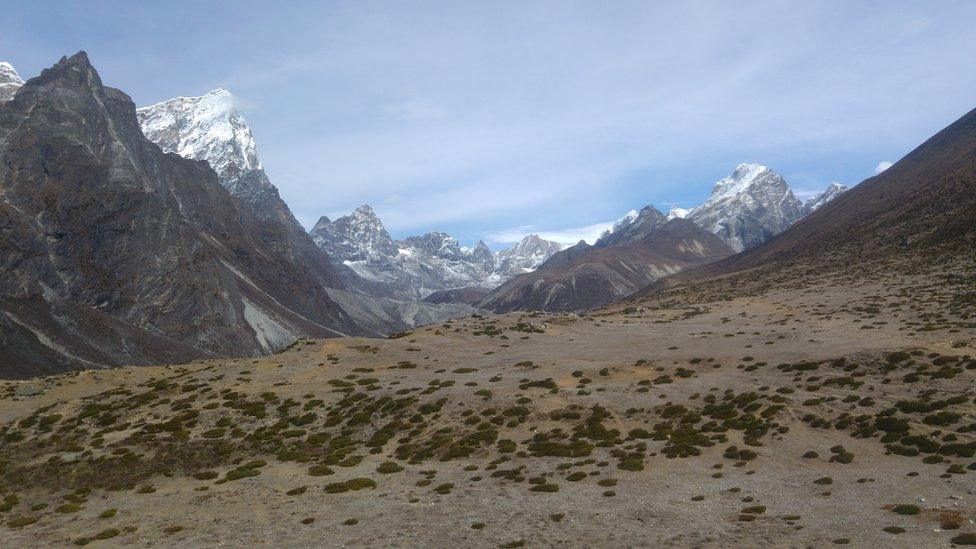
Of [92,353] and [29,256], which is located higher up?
[29,256]

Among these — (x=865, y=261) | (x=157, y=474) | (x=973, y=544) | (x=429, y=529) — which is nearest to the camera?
(x=973, y=544)

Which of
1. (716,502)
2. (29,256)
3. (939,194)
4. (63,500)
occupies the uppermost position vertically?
(29,256)

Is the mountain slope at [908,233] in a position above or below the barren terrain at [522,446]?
above

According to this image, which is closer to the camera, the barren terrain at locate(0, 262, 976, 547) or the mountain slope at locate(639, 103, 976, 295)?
the barren terrain at locate(0, 262, 976, 547)

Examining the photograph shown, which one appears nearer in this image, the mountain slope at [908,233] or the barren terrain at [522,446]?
the barren terrain at [522,446]

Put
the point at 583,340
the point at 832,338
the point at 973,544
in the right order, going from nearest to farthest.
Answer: the point at 973,544 < the point at 832,338 < the point at 583,340

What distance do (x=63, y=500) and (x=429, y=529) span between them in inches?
966

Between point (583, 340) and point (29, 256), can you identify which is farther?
point (29, 256)

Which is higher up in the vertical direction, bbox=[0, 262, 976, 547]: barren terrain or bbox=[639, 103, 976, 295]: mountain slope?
bbox=[639, 103, 976, 295]: mountain slope

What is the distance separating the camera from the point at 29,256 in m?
181

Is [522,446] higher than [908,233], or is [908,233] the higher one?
[908,233]

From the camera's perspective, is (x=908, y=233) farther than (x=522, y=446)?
Yes

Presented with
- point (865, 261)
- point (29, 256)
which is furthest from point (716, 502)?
point (29, 256)

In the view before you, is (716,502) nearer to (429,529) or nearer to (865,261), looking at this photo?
(429,529)
